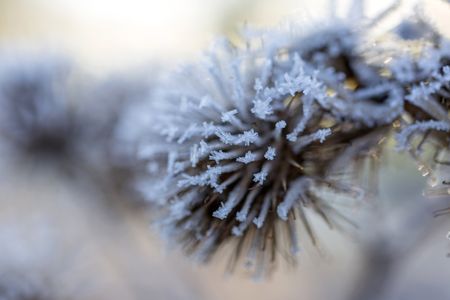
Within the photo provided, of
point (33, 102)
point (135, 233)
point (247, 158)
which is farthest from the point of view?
point (135, 233)

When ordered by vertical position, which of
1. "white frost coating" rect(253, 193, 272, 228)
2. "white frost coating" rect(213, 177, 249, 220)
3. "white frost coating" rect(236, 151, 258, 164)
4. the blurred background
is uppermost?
the blurred background

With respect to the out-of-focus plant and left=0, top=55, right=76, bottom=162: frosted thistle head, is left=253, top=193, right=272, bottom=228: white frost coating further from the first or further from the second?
left=0, top=55, right=76, bottom=162: frosted thistle head

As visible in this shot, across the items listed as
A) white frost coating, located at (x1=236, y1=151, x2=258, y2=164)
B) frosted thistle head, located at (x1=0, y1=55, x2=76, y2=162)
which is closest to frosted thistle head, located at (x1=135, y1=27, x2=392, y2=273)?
white frost coating, located at (x1=236, y1=151, x2=258, y2=164)

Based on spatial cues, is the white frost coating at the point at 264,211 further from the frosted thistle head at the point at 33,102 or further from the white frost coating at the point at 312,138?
the frosted thistle head at the point at 33,102

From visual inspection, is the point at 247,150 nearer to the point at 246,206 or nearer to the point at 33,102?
the point at 246,206

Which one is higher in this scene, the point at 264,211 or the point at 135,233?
the point at 135,233

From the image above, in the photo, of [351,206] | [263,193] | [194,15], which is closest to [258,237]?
[263,193]

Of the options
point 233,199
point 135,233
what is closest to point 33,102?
point 233,199

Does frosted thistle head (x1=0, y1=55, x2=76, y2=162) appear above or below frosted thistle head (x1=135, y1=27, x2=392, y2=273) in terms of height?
above

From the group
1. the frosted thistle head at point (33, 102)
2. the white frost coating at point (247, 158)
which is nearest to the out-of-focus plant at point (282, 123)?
the white frost coating at point (247, 158)
